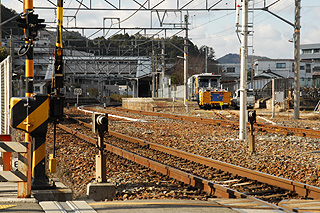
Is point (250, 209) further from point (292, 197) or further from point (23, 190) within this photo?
→ point (23, 190)

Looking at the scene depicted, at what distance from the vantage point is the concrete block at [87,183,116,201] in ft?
22.1

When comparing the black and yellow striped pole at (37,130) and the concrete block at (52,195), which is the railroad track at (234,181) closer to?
the concrete block at (52,195)

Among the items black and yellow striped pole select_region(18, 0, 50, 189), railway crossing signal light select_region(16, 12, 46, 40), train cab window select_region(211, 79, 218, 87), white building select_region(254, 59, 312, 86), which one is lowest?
black and yellow striped pole select_region(18, 0, 50, 189)

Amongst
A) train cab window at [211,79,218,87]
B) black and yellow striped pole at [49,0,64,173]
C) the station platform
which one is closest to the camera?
the station platform

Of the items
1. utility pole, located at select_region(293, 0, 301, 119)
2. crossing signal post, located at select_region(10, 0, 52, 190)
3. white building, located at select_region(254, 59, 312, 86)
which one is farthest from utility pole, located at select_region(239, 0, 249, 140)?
white building, located at select_region(254, 59, 312, 86)

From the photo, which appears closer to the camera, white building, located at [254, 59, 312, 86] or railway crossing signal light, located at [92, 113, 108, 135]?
railway crossing signal light, located at [92, 113, 108, 135]

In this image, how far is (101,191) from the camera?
22.2ft

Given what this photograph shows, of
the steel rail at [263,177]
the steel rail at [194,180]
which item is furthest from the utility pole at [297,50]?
the steel rail at [194,180]

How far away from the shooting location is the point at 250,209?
5945mm

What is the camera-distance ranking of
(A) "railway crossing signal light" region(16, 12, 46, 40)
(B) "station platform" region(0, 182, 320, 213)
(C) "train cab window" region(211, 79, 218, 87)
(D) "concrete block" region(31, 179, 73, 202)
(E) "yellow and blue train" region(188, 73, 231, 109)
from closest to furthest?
(B) "station platform" region(0, 182, 320, 213), (D) "concrete block" region(31, 179, 73, 202), (A) "railway crossing signal light" region(16, 12, 46, 40), (E) "yellow and blue train" region(188, 73, 231, 109), (C) "train cab window" region(211, 79, 218, 87)

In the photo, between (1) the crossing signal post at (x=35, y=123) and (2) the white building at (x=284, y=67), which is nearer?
(1) the crossing signal post at (x=35, y=123)

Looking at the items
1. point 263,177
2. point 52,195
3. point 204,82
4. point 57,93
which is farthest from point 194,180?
point 204,82

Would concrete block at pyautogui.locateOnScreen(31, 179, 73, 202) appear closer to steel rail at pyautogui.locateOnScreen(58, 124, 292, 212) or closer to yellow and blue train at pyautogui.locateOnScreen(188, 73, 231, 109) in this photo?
steel rail at pyautogui.locateOnScreen(58, 124, 292, 212)

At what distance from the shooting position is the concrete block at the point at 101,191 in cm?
674
